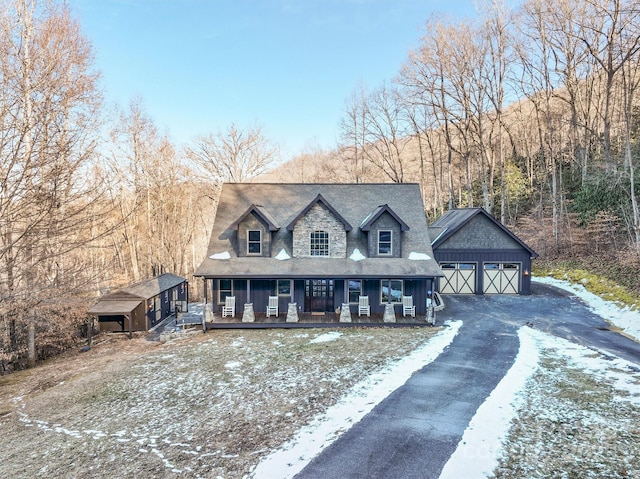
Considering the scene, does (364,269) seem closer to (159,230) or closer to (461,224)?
(461,224)

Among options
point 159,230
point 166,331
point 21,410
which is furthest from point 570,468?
point 159,230

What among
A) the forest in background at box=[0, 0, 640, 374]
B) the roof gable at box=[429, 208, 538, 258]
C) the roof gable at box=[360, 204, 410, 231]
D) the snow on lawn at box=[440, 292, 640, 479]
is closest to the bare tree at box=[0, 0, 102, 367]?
the forest in background at box=[0, 0, 640, 374]

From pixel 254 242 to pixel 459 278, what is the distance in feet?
41.3

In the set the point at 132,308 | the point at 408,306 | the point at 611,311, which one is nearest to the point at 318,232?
the point at 408,306

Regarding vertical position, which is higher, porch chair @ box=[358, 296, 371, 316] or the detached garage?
the detached garage

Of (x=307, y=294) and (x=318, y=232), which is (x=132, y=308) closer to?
(x=307, y=294)

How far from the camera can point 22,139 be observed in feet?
23.0

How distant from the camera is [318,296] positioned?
1689 centimetres

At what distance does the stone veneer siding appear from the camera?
1698 cm

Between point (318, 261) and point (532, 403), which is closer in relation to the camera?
point (532, 403)

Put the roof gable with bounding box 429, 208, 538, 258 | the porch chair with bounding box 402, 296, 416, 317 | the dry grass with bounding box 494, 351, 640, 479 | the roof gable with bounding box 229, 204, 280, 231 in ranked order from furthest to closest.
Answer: the roof gable with bounding box 429, 208, 538, 258 → the roof gable with bounding box 229, 204, 280, 231 → the porch chair with bounding box 402, 296, 416, 317 → the dry grass with bounding box 494, 351, 640, 479

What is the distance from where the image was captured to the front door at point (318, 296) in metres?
16.8

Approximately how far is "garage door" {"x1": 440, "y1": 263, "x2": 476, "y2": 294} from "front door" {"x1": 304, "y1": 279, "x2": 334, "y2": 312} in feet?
27.2

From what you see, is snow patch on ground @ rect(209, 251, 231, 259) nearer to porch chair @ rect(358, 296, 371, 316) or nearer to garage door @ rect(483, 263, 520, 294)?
porch chair @ rect(358, 296, 371, 316)
